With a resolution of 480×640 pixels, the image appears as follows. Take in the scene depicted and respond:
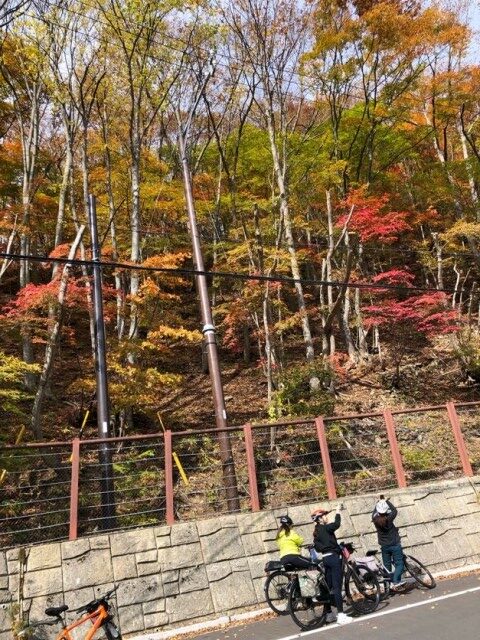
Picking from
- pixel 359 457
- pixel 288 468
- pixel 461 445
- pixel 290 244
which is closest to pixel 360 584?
pixel 288 468

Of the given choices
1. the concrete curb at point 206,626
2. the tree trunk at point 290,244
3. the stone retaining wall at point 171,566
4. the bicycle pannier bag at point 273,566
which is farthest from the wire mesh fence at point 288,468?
the tree trunk at point 290,244

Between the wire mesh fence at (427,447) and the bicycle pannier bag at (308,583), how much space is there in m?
4.18

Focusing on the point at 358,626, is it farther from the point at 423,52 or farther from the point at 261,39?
the point at 423,52

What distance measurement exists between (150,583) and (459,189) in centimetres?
1826

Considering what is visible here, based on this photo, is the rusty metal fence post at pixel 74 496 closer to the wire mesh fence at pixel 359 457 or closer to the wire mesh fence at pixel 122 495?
the wire mesh fence at pixel 122 495

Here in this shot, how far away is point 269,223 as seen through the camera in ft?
57.3

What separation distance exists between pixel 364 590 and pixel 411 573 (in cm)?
123

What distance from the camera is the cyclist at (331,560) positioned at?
6.93 meters

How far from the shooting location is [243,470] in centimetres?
1070

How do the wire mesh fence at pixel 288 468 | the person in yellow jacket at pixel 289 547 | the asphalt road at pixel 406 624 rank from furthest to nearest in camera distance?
the wire mesh fence at pixel 288 468 → the person in yellow jacket at pixel 289 547 → the asphalt road at pixel 406 624

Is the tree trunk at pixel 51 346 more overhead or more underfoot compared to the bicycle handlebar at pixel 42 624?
more overhead

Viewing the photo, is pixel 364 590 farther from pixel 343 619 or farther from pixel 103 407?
pixel 103 407

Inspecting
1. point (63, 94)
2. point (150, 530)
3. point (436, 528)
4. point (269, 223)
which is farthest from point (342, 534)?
point (63, 94)

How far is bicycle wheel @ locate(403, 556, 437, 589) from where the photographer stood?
26.2 ft
